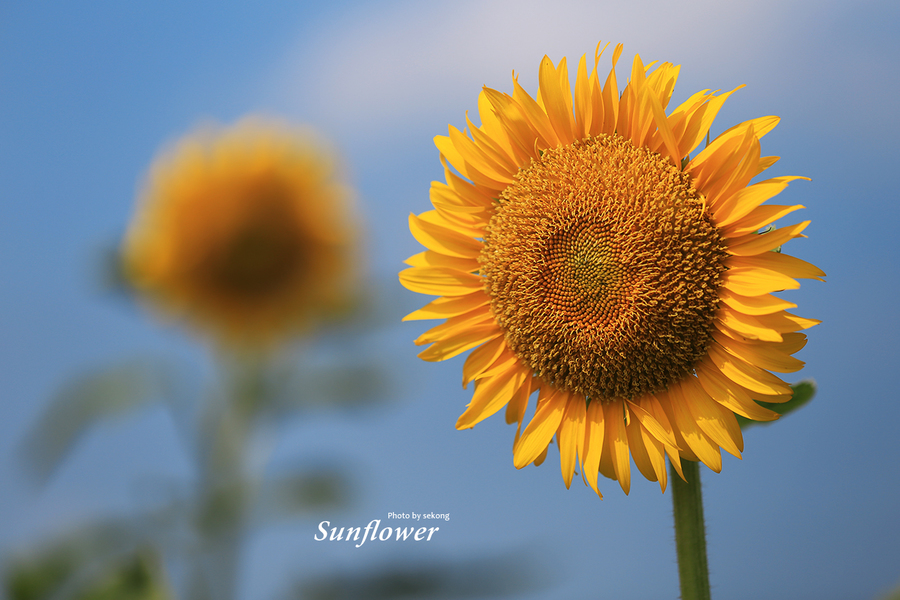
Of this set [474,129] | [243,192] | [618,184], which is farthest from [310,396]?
[618,184]

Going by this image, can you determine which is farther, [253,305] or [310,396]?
[253,305]

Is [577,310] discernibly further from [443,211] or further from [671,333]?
[443,211]

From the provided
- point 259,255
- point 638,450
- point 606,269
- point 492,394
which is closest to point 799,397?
point 638,450

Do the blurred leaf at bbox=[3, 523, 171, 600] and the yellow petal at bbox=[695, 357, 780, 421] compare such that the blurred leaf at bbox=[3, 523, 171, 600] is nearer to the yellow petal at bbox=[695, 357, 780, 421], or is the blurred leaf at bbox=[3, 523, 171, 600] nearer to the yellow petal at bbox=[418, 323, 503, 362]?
the yellow petal at bbox=[418, 323, 503, 362]

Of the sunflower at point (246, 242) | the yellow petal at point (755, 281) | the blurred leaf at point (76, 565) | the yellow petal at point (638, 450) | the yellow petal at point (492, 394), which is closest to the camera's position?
the yellow petal at point (755, 281)

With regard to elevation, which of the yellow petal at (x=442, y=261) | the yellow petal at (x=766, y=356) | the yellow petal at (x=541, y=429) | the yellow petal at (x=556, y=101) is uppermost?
the yellow petal at (x=556, y=101)

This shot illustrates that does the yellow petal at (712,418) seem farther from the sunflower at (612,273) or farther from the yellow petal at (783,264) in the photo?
the yellow petal at (783,264)

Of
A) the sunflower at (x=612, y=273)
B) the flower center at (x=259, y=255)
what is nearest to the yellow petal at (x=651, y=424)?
the sunflower at (x=612, y=273)
